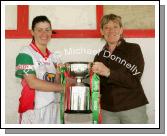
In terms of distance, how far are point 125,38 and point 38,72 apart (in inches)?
22.1

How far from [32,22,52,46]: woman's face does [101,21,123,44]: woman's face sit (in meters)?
0.33

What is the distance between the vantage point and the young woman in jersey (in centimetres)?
172

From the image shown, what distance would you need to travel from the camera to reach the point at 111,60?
5.80 ft

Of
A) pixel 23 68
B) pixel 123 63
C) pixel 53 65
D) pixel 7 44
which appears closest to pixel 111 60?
pixel 123 63

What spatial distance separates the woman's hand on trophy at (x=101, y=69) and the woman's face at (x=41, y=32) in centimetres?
33

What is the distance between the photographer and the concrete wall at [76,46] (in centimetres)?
190

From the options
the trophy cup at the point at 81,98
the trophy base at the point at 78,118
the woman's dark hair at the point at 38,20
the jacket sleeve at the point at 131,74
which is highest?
the woman's dark hair at the point at 38,20

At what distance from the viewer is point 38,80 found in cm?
172

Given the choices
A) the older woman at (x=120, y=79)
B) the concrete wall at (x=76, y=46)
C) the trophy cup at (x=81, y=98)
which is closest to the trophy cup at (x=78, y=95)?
the trophy cup at (x=81, y=98)

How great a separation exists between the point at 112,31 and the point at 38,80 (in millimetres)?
493

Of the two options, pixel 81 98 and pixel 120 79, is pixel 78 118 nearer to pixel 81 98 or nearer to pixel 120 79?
pixel 81 98

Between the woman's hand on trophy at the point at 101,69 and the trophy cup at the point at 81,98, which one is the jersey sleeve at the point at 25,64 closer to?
the trophy cup at the point at 81,98

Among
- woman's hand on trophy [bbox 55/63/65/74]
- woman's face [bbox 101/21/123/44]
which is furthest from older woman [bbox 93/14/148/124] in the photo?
woman's hand on trophy [bbox 55/63/65/74]

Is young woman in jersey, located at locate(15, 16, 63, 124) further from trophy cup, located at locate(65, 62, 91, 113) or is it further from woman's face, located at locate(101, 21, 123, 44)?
woman's face, located at locate(101, 21, 123, 44)
